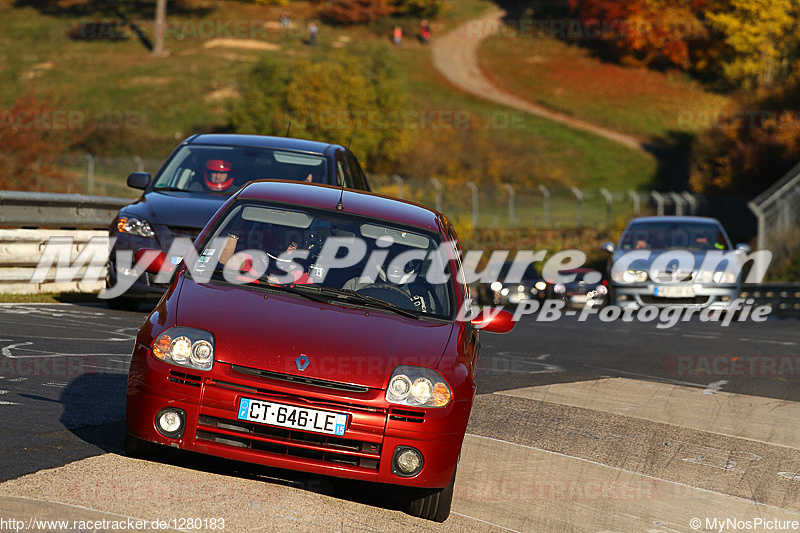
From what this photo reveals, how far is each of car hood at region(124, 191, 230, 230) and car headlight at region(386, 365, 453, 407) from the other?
583 cm

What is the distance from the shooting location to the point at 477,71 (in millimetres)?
75000

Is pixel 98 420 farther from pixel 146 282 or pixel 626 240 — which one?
pixel 626 240

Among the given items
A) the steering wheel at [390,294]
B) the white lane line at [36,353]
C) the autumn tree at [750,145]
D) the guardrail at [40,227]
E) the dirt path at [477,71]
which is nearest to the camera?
the steering wheel at [390,294]

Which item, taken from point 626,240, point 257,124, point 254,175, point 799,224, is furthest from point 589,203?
point 254,175

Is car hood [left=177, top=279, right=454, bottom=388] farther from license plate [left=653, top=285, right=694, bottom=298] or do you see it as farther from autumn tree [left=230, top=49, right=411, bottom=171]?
autumn tree [left=230, top=49, right=411, bottom=171]

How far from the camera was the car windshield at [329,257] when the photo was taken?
6.17 m

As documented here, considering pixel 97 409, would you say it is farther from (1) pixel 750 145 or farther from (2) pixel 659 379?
(1) pixel 750 145

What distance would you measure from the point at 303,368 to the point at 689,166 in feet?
181

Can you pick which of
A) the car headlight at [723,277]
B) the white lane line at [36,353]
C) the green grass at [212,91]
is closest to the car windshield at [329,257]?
the white lane line at [36,353]

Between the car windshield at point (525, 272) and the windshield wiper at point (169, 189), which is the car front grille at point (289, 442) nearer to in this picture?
the windshield wiper at point (169, 189)

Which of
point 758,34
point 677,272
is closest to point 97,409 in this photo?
point 677,272

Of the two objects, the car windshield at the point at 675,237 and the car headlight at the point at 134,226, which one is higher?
the car headlight at the point at 134,226

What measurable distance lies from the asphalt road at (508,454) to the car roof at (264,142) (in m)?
2.20

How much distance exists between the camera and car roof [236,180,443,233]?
663cm
